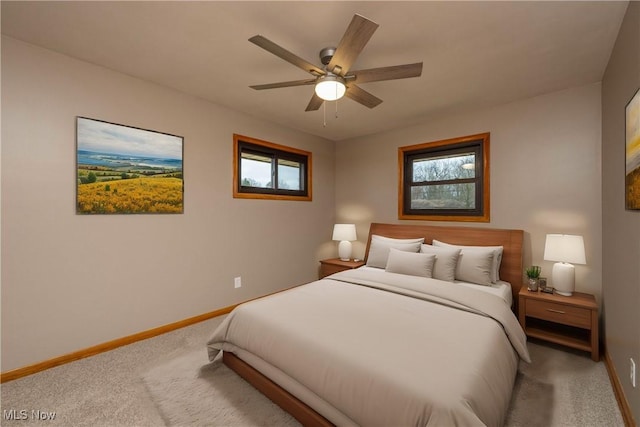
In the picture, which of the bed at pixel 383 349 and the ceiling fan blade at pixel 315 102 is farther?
the ceiling fan blade at pixel 315 102

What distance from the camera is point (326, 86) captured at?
197 cm

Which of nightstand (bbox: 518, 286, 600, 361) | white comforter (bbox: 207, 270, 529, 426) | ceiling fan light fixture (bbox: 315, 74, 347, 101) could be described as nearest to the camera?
white comforter (bbox: 207, 270, 529, 426)

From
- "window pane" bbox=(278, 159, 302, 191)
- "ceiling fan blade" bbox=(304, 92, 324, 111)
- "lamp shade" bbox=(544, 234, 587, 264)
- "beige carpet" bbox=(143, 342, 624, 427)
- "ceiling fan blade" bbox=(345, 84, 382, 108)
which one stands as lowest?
"beige carpet" bbox=(143, 342, 624, 427)

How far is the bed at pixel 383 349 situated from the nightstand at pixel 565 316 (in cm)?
20

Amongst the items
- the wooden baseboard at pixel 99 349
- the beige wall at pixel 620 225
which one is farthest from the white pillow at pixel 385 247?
the wooden baseboard at pixel 99 349

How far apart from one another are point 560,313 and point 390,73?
250cm

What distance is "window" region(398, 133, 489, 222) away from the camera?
344cm

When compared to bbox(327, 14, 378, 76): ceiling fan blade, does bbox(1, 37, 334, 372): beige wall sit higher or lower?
lower

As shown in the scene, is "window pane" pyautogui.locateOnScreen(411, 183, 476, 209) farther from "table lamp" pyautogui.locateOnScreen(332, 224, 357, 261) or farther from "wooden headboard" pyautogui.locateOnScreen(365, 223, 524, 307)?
"table lamp" pyautogui.locateOnScreen(332, 224, 357, 261)

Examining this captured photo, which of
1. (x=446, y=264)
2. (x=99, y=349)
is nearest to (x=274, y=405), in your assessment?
(x=99, y=349)

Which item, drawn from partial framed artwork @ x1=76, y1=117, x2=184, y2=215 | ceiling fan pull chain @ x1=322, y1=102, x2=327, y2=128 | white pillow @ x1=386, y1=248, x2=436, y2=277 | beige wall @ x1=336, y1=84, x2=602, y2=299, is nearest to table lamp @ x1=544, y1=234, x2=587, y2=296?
beige wall @ x1=336, y1=84, x2=602, y2=299

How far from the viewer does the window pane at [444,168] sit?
11.7 ft

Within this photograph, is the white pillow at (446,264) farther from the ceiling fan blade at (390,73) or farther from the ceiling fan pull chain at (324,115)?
the ceiling fan pull chain at (324,115)

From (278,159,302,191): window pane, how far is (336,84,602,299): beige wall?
1905 millimetres
